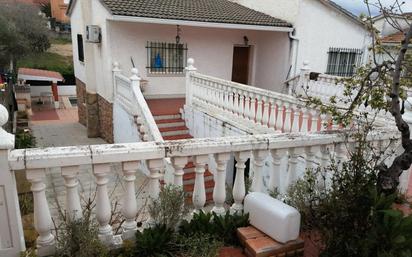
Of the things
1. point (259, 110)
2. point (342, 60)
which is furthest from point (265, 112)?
point (342, 60)

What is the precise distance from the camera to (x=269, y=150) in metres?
3.05

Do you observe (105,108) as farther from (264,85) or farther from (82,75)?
(264,85)

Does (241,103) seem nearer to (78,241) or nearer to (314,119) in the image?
(314,119)

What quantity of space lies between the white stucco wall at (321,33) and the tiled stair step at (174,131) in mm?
6213

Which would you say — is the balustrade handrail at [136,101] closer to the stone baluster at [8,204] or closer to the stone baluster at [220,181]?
the stone baluster at [220,181]

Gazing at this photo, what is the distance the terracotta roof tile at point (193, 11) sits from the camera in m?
10.8

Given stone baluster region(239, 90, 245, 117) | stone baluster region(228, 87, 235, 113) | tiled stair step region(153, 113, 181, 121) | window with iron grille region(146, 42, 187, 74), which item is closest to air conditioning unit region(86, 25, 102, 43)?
window with iron grille region(146, 42, 187, 74)

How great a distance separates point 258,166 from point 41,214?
193cm

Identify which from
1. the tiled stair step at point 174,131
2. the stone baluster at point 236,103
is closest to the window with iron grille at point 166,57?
the tiled stair step at point 174,131

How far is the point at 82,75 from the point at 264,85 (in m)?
9.61

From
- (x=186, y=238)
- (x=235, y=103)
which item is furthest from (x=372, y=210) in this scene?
(x=235, y=103)

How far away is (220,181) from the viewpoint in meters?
3.01

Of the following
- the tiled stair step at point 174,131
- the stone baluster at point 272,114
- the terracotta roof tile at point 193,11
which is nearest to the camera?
the stone baluster at point 272,114

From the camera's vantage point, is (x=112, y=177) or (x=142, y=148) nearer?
(x=142, y=148)
